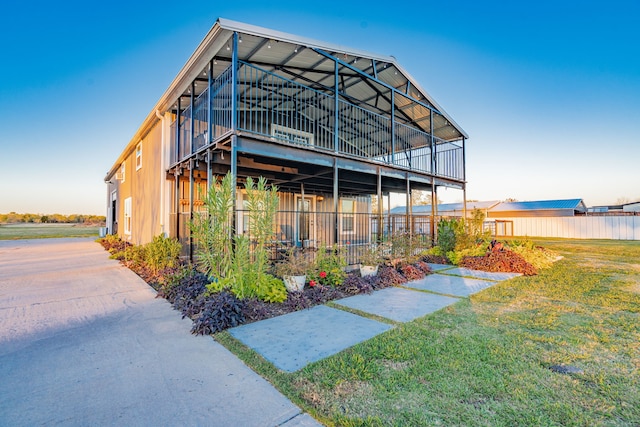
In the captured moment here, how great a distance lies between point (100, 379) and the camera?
248 cm

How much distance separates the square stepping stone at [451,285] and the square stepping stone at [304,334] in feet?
8.07

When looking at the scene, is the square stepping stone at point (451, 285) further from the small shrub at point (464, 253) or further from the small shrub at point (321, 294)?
the small shrub at point (464, 253)

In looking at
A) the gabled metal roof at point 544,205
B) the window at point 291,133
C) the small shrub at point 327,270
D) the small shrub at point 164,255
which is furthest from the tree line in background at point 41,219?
the gabled metal roof at point 544,205

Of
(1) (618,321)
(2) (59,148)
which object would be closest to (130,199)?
(2) (59,148)

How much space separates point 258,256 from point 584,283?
700 centimetres

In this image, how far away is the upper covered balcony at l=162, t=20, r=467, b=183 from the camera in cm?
595

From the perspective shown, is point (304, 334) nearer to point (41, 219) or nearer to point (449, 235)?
point (449, 235)

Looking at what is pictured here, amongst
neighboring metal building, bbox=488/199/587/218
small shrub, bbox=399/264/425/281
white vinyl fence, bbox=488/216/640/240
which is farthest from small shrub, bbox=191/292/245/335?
neighboring metal building, bbox=488/199/587/218

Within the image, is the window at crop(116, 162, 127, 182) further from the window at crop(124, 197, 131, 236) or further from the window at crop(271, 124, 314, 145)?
the window at crop(271, 124, 314, 145)

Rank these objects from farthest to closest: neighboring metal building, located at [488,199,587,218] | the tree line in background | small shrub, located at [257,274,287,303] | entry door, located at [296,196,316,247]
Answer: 1. the tree line in background
2. neighboring metal building, located at [488,199,587,218]
3. entry door, located at [296,196,316,247]
4. small shrub, located at [257,274,287,303]

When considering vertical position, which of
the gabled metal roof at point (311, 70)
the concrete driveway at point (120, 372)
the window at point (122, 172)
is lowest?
the concrete driveway at point (120, 372)

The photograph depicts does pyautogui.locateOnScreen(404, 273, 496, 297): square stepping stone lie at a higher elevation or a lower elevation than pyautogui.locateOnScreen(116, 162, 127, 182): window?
lower

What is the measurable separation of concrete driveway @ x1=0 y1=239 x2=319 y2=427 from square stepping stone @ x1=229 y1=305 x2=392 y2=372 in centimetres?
36

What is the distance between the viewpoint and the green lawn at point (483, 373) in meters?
1.97
